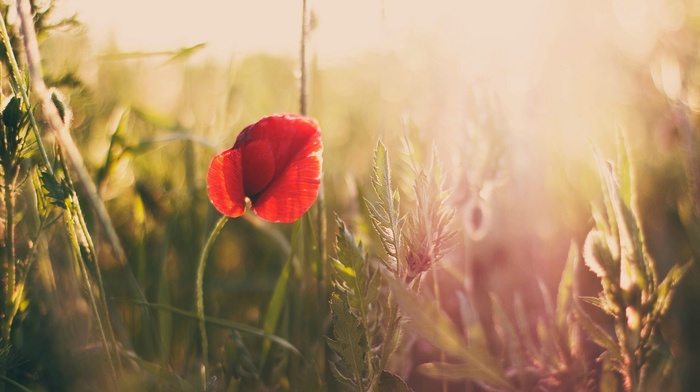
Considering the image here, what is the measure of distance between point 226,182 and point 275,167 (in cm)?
6

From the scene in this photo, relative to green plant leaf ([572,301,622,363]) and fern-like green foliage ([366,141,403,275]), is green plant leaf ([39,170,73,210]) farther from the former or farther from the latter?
green plant leaf ([572,301,622,363])

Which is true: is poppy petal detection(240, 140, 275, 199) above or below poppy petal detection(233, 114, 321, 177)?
below

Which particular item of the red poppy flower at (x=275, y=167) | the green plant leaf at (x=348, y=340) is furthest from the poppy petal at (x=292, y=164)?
the green plant leaf at (x=348, y=340)

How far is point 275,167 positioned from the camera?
0.73m

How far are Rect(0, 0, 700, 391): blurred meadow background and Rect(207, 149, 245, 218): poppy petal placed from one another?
163mm

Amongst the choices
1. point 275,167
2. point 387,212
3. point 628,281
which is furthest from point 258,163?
point 628,281

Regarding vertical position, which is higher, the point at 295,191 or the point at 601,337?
the point at 295,191

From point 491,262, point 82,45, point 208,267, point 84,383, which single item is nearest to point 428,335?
point 84,383

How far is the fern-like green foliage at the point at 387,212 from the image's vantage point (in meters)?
0.66

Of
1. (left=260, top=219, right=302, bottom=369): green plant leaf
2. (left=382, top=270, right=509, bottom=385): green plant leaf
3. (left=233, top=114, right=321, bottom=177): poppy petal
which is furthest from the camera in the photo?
(left=260, top=219, right=302, bottom=369): green plant leaf

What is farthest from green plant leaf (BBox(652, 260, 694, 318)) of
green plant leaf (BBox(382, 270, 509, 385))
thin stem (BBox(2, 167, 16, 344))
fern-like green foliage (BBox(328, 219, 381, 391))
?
thin stem (BBox(2, 167, 16, 344))

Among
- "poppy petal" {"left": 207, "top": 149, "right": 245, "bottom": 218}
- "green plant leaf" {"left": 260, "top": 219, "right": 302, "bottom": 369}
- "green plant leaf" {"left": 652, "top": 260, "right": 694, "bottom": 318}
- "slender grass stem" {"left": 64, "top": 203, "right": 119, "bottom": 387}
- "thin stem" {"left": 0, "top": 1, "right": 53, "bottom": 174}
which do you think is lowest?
"green plant leaf" {"left": 260, "top": 219, "right": 302, "bottom": 369}

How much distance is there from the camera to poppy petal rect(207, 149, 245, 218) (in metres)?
0.72

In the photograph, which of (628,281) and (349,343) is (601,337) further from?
(349,343)
